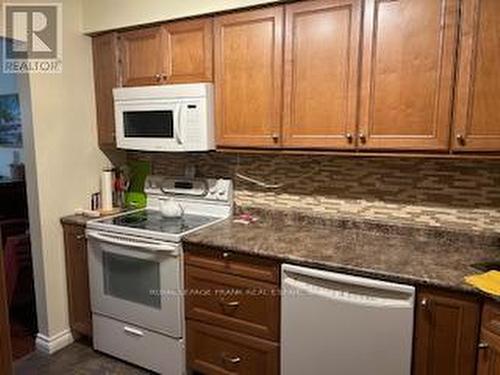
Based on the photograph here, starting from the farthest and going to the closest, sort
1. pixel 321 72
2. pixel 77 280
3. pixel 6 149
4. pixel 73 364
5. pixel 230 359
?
pixel 6 149
pixel 77 280
pixel 73 364
pixel 230 359
pixel 321 72

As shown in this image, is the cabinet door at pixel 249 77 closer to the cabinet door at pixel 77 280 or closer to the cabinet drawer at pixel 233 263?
the cabinet drawer at pixel 233 263

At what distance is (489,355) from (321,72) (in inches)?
54.0

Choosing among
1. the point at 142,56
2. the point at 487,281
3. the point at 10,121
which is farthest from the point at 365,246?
the point at 10,121

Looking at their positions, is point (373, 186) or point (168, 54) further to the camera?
point (168, 54)

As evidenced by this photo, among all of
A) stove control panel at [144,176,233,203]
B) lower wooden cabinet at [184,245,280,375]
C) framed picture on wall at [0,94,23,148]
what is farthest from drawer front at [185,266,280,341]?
framed picture on wall at [0,94,23,148]

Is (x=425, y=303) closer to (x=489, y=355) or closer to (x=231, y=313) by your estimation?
(x=489, y=355)

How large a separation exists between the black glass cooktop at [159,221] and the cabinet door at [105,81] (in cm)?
54

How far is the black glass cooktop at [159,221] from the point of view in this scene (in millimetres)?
2278

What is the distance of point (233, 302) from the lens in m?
2.02

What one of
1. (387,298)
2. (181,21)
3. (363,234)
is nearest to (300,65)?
(181,21)

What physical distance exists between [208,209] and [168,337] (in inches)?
31.6

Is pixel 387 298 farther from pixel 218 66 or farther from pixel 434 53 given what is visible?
pixel 218 66

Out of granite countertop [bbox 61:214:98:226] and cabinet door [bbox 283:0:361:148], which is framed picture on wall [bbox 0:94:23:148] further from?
cabinet door [bbox 283:0:361:148]

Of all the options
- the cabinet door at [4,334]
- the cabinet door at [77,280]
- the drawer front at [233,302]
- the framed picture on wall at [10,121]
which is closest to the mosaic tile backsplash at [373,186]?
the drawer front at [233,302]
